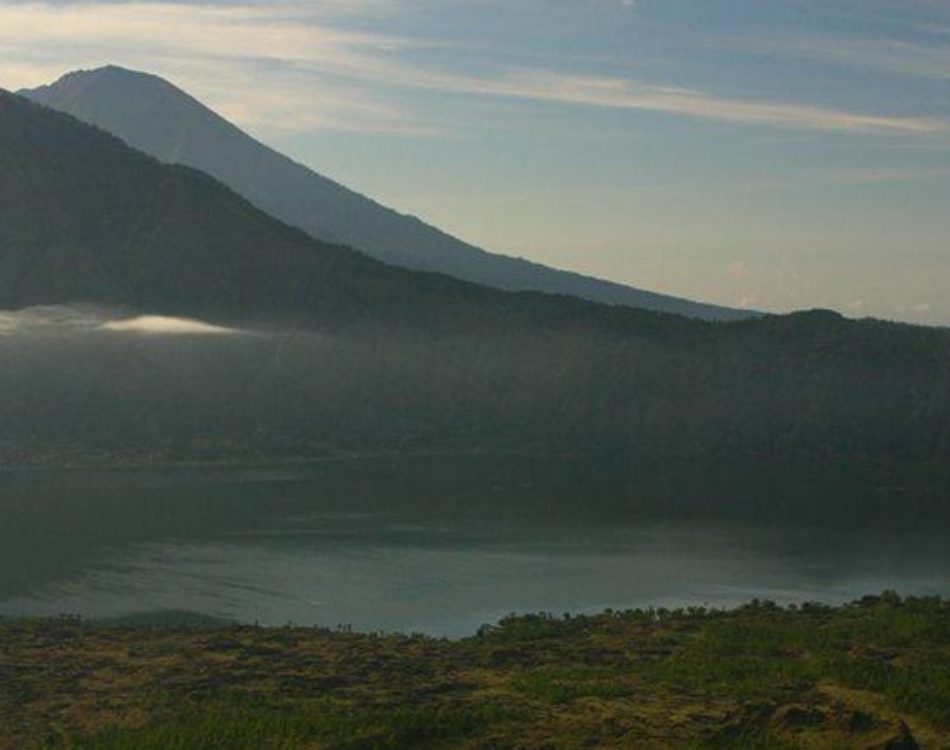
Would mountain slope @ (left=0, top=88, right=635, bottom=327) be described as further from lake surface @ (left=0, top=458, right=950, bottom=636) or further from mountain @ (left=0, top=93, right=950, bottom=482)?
lake surface @ (left=0, top=458, right=950, bottom=636)

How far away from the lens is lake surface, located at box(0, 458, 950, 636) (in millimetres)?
55281

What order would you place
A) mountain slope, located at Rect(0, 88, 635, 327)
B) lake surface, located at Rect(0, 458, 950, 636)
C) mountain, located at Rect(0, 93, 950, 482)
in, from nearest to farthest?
lake surface, located at Rect(0, 458, 950, 636), mountain, located at Rect(0, 93, 950, 482), mountain slope, located at Rect(0, 88, 635, 327)

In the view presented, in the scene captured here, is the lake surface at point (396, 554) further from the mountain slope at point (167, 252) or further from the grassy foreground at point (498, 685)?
the mountain slope at point (167, 252)

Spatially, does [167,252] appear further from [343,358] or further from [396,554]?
[396,554]

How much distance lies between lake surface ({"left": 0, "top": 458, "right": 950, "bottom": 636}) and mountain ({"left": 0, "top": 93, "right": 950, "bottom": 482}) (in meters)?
25.1

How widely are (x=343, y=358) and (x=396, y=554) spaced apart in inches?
2817

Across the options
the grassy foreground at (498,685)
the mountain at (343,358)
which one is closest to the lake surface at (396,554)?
the grassy foreground at (498,685)

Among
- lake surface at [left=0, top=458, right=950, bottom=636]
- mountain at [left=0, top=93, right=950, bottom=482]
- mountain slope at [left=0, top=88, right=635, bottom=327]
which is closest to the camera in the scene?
lake surface at [left=0, top=458, right=950, bottom=636]

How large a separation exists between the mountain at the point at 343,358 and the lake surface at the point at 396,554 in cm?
2510

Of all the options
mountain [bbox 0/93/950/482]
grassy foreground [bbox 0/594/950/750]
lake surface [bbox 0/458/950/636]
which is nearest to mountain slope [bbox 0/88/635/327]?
mountain [bbox 0/93/950/482]

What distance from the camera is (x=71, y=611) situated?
51.9 meters

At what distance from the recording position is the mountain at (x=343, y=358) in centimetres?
12294

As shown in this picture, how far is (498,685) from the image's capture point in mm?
29859

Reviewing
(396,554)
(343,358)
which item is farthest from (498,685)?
(343,358)
